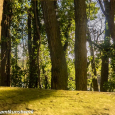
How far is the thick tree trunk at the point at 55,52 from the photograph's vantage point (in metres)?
4.23

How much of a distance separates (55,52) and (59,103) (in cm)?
285

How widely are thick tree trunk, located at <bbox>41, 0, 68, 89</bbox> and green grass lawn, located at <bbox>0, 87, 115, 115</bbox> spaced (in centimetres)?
246

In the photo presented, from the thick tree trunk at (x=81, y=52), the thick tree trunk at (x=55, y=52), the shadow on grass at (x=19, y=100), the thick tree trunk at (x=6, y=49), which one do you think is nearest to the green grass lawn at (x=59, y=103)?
the shadow on grass at (x=19, y=100)

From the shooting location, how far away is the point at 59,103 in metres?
1.50

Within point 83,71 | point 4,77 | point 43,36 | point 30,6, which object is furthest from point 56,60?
point 30,6

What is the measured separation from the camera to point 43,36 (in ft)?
24.8

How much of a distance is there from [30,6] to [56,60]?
488cm

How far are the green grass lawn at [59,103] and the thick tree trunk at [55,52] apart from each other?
246 cm

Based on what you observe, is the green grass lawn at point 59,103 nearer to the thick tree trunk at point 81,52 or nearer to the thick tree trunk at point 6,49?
the thick tree trunk at point 81,52

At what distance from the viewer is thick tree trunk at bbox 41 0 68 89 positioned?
4227mm

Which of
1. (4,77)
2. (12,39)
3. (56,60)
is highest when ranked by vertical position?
(12,39)

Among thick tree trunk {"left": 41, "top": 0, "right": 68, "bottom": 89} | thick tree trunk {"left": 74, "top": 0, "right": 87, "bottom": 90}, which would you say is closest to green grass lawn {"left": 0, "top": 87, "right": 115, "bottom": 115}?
thick tree trunk {"left": 41, "top": 0, "right": 68, "bottom": 89}

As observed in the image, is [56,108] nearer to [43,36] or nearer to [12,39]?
[43,36]

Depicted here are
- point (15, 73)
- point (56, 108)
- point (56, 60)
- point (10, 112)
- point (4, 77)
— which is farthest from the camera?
point (15, 73)
